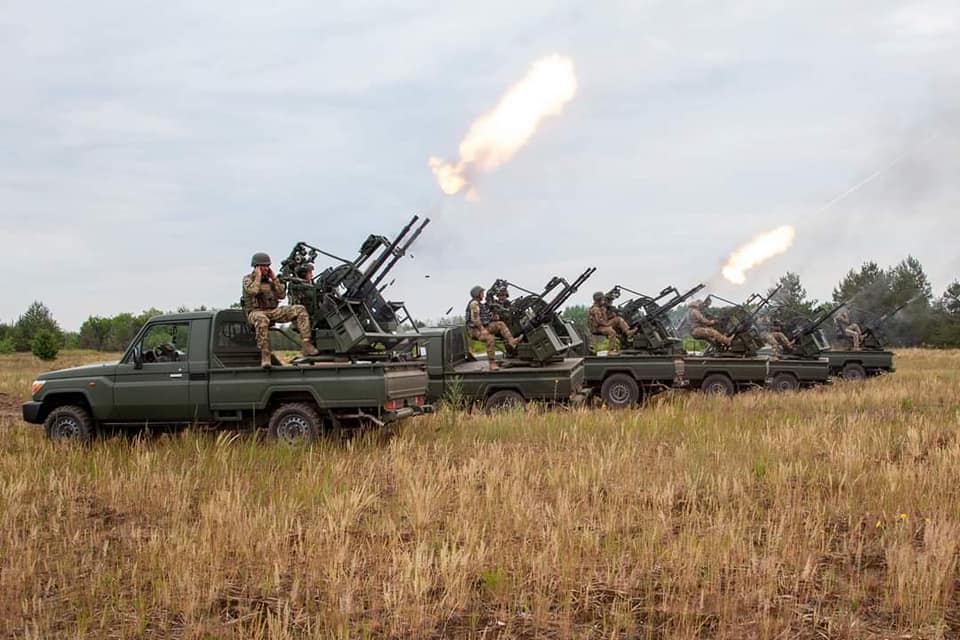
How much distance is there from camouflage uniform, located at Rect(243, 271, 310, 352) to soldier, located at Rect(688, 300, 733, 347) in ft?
41.0

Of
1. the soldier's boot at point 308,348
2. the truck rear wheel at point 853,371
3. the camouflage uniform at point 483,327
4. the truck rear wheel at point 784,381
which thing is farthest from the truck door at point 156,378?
the truck rear wheel at point 853,371

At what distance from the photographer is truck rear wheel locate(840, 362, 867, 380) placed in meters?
26.7

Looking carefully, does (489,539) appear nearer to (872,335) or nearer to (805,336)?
(805,336)

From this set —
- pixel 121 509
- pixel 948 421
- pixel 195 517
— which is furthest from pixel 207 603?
pixel 948 421

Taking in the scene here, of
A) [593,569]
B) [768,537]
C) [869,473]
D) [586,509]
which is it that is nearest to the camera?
[593,569]

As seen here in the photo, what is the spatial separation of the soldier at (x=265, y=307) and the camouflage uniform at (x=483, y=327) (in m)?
4.49

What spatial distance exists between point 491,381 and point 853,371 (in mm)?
16223

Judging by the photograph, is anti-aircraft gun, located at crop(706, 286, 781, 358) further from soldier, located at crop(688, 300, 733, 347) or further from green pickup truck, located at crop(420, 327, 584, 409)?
green pickup truck, located at crop(420, 327, 584, 409)

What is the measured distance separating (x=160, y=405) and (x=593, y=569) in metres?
7.90

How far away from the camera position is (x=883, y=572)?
5.70 metres

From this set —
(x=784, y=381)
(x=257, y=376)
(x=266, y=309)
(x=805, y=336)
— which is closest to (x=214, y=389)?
(x=257, y=376)

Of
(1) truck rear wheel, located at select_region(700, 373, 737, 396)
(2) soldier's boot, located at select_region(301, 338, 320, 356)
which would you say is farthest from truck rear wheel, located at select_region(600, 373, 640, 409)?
(2) soldier's boot, located at select_region(301, 338, 320, 356)

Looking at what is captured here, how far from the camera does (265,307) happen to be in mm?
12016

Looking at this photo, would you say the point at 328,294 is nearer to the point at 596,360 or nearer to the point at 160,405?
the point at 160,405
